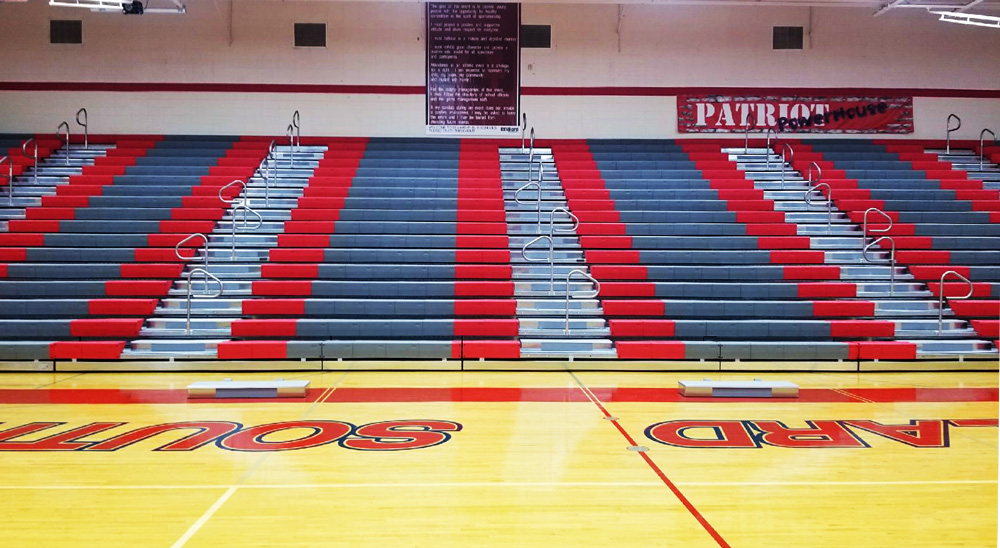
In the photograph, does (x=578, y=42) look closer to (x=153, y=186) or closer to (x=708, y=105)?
(x=708, y=105)

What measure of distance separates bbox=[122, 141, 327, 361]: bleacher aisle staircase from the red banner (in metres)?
6.33

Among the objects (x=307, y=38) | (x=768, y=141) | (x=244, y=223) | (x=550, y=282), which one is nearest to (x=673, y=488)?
(x=550, y=282)

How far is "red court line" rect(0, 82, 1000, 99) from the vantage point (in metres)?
11.3

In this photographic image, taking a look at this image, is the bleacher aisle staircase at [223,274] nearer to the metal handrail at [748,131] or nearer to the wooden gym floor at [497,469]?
the wooden gym floor at [497,469]

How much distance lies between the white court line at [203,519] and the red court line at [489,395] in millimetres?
2170

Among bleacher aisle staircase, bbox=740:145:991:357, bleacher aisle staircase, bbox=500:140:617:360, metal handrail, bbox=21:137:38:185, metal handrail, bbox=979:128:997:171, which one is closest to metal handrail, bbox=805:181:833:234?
bleacher aisle staircase, bbox=740:145:991:357

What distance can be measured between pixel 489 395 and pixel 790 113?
8660 mm

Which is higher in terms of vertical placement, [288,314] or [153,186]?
[153,186]

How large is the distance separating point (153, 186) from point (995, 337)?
1039 cm

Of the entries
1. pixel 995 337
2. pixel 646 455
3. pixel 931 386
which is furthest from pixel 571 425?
pixel 995 337

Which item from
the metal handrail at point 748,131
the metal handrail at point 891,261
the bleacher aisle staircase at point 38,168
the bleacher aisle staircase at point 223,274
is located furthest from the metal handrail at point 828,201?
the bleacher aisle staircase at point 38,168

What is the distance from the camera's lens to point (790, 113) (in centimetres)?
1171

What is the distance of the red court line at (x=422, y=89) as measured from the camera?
11.3 m

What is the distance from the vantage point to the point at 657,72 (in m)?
11.7
